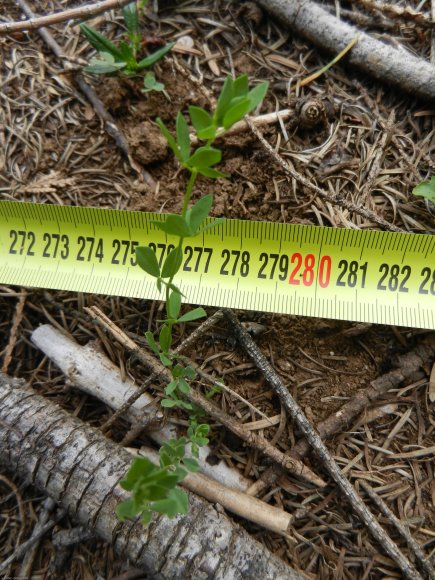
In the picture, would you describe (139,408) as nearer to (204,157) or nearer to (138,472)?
(138,472)

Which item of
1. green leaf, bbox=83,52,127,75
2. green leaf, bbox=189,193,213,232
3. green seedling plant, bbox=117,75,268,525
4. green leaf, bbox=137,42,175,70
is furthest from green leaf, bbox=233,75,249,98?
green leaf, bbox=83,52,127,75

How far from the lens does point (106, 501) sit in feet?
5.12

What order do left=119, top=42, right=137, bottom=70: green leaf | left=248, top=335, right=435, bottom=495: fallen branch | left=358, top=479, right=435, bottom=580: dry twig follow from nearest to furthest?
left=358, top=479, right=435, bottom=580: dry twig
left=248, top=335, right=435, bottom=495: fallen branch
left=119, top=42, right=137, bottom=70: green leaf

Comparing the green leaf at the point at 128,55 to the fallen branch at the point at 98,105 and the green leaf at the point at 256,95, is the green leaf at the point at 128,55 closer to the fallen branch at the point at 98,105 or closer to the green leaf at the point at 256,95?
the fallen branch at the point at 98,105

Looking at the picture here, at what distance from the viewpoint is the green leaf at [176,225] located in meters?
1.25

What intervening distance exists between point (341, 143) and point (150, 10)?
4.24 ft

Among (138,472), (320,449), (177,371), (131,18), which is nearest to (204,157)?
(177,371)

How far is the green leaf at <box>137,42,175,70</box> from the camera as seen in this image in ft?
6.84

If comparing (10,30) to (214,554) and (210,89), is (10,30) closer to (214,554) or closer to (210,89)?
(210,89)

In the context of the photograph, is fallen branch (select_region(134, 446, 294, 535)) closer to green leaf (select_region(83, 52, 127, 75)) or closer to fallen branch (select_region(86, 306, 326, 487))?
fallen branch (select_region(86, 306, 326, 487))

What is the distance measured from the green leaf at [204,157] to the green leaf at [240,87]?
0.56 ft

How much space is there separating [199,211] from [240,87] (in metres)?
0.38

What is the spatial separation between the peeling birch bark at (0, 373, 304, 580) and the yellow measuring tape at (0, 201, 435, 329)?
0.60m

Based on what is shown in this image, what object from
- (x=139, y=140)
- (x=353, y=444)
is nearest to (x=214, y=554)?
(x=353, y=444)
